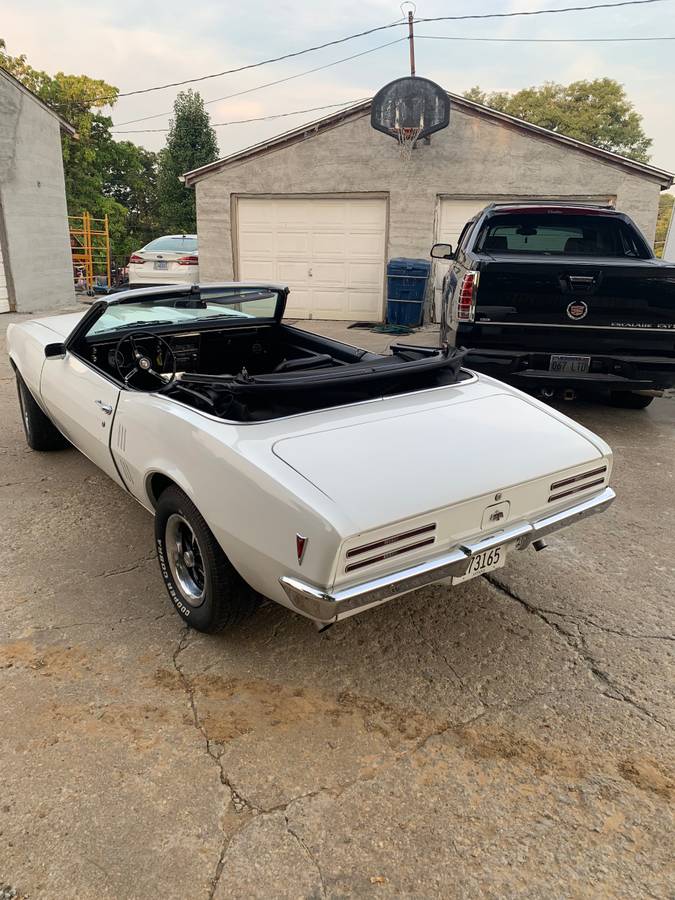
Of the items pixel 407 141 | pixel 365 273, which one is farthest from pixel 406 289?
pixel 407 141

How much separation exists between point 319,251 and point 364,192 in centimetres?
145

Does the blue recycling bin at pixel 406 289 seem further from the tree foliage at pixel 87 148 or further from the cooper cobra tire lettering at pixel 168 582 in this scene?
the tree foliage at pixel 87 148

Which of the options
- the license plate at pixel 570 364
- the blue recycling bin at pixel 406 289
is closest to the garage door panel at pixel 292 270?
the blue recycling bin at pixel 406 289

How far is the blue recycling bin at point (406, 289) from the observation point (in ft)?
38.9

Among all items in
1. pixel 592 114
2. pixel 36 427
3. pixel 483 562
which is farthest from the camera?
pixel 592 114

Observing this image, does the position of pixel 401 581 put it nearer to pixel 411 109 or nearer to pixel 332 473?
pixel 332 473

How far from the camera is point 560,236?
6.20m

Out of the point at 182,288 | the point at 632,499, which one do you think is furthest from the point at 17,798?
the point at 632,499

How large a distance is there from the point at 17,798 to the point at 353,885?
3.57 ft

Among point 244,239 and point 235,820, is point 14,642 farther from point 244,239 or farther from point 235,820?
point 244,239

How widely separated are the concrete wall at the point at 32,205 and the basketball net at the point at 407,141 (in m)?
7.94

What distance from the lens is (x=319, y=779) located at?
2.04 metres

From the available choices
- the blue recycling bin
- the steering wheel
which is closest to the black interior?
the steering wheel

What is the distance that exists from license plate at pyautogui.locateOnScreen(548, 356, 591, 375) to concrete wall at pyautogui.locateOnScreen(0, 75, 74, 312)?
39.1 feet
